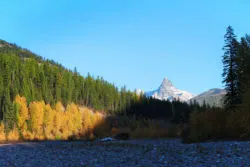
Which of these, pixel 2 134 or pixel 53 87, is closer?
pixel 2 134

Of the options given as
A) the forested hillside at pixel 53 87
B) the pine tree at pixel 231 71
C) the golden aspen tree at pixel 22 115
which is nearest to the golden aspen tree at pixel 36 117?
the golden aspen tree at pixel 22 115

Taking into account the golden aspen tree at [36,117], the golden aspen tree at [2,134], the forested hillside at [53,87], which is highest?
the forested hillside at [53,87]

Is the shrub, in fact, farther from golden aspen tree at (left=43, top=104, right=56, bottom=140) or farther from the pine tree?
golden aspen tree at (left=43, top=104, right=56, bottom=140)

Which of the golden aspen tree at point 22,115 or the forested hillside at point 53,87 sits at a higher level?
the forested hillside at point 53,87

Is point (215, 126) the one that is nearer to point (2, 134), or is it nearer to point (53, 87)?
point (2, 134)

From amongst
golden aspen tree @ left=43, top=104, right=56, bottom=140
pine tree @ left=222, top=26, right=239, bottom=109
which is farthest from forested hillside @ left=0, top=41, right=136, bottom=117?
pine tree @ left=222, top=26, right=239, bottom=109

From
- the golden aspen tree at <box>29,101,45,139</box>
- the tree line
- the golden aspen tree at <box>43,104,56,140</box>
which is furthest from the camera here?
the golden aspen tree at <box>43,104,56,140</box>

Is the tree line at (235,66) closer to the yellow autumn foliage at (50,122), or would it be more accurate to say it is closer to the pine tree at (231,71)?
the pine tree at (231,71)

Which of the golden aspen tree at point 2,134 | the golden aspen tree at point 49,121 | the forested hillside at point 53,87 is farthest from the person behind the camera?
the forested hillside at point 53,87

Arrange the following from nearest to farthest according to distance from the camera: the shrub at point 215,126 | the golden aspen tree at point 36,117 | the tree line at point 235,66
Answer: the shrub at point 215,126 < the tree line at point 235,66 < the golden aspen tree at point 36,117

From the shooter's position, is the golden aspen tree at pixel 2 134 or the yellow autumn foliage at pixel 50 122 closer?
the golden aspen tree at pixel 2 134

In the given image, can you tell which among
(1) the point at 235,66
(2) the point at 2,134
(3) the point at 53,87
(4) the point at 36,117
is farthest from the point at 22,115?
(1) the point at 235,66

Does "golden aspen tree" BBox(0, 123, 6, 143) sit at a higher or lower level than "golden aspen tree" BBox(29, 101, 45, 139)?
lower

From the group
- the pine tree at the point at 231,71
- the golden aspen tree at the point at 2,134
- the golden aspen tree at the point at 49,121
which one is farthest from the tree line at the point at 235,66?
the golden aspen tree at the point at 49,121
